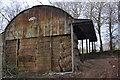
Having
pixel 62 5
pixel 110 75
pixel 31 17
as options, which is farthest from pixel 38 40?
pixel 62 5

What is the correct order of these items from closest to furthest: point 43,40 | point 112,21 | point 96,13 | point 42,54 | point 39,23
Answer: point 42,54
point 43,40
point 39,23
point 112,21
point 96,13

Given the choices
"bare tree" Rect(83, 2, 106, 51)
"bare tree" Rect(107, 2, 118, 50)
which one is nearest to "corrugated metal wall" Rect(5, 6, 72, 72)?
"bare tree" Rect(107, 2, 118, 50)

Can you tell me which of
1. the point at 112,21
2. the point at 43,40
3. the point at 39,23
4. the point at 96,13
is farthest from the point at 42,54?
the point at 96,13

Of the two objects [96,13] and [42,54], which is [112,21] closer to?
[96,13]

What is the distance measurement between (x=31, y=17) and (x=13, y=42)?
1.93m

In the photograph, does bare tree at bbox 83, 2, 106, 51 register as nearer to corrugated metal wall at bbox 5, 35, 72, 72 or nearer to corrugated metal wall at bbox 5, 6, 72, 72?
corrugated metal wall at bbox 5, 6, 72, 72

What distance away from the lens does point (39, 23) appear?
9.19 m

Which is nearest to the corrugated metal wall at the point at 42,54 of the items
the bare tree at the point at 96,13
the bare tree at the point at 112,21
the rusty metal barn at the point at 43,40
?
the rusty metal barn at the point at 43,40

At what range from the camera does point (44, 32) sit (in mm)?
9016

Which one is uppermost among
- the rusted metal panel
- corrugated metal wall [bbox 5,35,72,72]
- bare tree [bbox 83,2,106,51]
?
bare tree [bbox 83,2,106,51]

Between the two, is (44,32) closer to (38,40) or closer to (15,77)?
(38,40)

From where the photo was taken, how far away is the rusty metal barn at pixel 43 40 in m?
8.41

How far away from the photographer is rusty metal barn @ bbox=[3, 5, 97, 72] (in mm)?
8414

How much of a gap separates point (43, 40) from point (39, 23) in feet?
3.28
